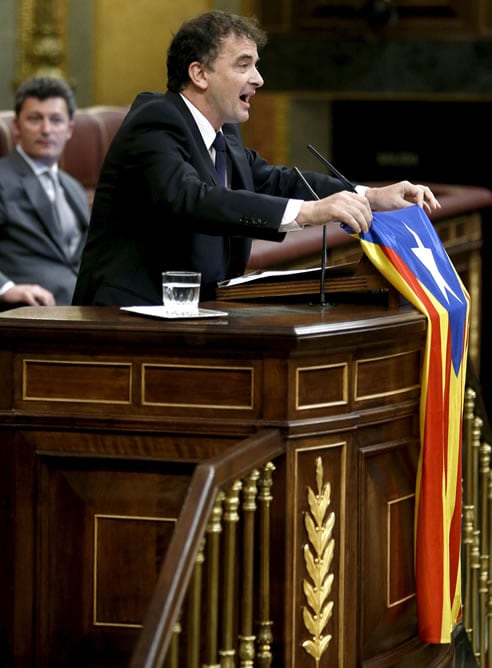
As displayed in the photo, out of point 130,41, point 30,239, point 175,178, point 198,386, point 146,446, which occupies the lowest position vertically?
point 146,446

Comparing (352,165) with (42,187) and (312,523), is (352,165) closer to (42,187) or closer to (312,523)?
(42,187)

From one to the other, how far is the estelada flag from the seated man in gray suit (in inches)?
79.3

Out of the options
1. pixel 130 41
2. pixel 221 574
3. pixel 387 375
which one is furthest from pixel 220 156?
pixel 130 41

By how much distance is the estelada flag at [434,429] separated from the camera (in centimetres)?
331

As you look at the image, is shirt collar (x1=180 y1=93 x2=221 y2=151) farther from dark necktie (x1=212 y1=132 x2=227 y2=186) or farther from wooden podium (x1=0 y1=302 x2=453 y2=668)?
wooden podium (x1=0 y1=302 x2=453 y2=668)

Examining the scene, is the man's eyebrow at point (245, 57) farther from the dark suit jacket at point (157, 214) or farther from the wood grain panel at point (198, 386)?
the wood grain panel at point (198, 386)

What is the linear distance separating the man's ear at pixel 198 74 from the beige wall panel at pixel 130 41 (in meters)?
6.33

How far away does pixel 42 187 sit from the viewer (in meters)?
5.42

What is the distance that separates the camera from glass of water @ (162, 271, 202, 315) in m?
3.15

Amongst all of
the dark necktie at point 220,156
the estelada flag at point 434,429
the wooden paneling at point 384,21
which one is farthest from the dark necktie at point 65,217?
the wooden paneling at point 384,21

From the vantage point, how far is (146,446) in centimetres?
306

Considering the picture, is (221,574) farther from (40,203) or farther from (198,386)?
(40,203)

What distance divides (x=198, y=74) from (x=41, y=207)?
190 cm

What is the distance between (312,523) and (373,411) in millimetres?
281
